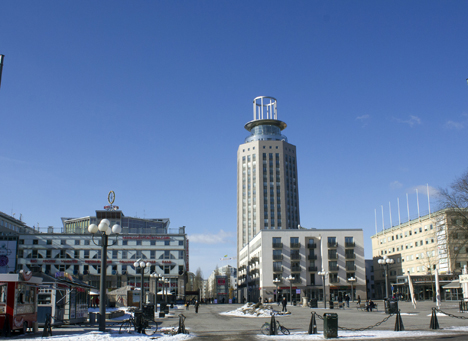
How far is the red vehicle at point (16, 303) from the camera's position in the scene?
20234 millimetres

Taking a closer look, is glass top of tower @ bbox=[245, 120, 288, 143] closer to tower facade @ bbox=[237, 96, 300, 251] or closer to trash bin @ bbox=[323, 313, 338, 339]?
tower facade @ bbox=[237, 96, 300, 251]

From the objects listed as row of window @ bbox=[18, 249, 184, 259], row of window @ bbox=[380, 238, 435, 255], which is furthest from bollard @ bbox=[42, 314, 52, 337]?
row of window @ bbox=[18, 249, 184, 259]

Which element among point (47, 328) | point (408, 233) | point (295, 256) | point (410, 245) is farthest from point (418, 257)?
point (47, 328)

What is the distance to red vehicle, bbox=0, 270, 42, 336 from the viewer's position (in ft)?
66.4

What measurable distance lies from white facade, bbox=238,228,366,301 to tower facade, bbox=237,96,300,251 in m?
40.0

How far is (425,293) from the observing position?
8425 cm

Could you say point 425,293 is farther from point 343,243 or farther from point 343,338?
point 343,338

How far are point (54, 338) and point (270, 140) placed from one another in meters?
120

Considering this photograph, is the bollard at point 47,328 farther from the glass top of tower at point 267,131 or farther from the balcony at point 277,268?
the glass top of tower at point 267,131

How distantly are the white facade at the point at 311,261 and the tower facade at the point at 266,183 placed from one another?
4003 centimetres

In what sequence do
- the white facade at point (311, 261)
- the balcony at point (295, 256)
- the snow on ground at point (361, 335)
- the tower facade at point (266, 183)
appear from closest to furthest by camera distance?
the snow on ground at point (361, 335) → the white facade at point (311, 261) → the balcony at point (295, 256) → the tower facade at point (266, 183)

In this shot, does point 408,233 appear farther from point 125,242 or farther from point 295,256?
point 125,242

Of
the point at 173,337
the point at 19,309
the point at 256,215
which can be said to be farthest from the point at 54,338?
the point at 256,215

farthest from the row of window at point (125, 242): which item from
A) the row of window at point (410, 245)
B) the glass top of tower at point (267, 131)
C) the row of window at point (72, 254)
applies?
the glass top of tower at point (267, 131)
